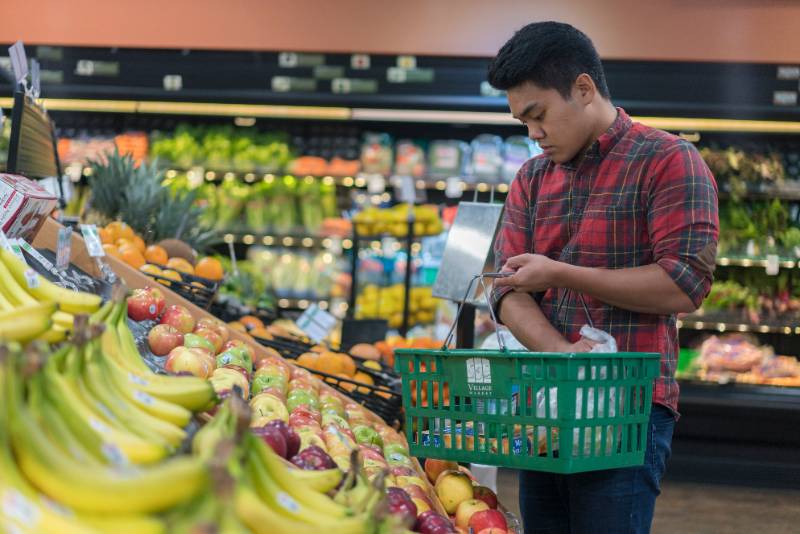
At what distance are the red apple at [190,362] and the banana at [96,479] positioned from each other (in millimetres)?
1376

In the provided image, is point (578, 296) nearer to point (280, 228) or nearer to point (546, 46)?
point (546, 46)

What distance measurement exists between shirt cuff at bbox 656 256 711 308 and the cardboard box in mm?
1576

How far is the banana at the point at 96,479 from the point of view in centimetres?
103

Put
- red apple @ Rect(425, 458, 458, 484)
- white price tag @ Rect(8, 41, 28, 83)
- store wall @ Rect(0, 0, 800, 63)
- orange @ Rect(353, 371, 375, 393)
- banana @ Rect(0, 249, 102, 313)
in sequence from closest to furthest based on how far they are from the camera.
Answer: banana @ Rect(0, 249, 102, 313) → red apple @ Rect(425, 458, 458, 484) → white price tag @ Rect(8, 41, 28, 83) → orange @ Rect(353, 371, 375, 393) → store wall @ Rect(0, 0, 800, 63)

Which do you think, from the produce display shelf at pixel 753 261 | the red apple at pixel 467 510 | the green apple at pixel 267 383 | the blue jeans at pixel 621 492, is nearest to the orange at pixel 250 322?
the green apple at pixel 267 383

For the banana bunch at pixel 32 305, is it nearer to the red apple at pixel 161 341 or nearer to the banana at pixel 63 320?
the banana at pixel 63 320

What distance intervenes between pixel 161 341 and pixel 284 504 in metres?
1.68

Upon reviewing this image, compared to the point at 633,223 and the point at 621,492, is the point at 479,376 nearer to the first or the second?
the point at 621,492

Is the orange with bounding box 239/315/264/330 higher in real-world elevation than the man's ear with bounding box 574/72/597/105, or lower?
lower

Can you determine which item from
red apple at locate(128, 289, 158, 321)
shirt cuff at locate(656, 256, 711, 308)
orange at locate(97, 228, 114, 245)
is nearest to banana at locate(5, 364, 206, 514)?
shirt cuff at locate(656, 256, 711, 308)

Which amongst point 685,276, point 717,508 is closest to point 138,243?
point 685,276

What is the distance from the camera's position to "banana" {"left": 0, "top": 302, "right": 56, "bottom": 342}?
1584mm

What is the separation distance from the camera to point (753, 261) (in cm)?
671

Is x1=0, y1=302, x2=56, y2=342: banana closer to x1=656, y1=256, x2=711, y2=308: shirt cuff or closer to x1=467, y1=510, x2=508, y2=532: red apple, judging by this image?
x1=467, y1=510, x2=508, y2=532: red apple
